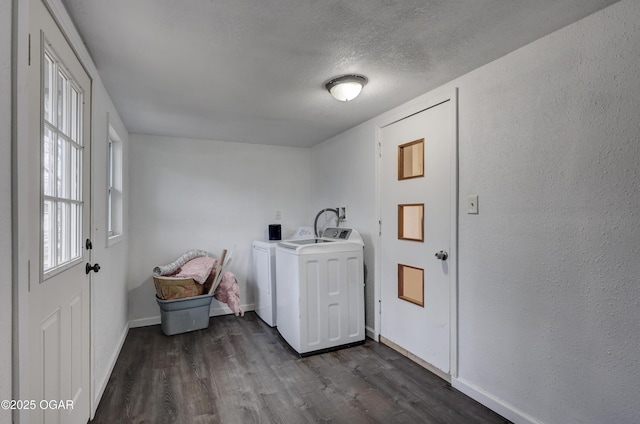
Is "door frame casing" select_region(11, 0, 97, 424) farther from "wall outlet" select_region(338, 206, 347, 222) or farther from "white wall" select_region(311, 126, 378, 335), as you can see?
"wall outlet" select_region(338, 206, 347, 222)

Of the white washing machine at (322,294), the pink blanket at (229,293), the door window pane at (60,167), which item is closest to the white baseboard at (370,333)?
the white washing machine at (322,294)

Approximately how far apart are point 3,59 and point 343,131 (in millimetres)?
2884

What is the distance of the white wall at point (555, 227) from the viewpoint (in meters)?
1.39

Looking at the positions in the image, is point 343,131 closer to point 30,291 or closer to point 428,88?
point 428,88

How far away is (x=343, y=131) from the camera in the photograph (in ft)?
11.5

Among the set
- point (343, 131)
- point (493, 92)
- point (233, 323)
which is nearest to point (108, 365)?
point (233, 323)

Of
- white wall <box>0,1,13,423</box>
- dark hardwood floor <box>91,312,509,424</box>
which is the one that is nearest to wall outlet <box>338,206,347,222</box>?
dark hardwood floor <box>91,312,509,424</box>

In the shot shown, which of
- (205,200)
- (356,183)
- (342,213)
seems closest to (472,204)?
(356,183)

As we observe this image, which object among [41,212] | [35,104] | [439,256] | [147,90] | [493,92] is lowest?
[439,256]

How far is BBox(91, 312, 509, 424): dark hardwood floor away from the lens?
1896 millimetres

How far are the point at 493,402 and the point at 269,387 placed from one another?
1439 millimetres

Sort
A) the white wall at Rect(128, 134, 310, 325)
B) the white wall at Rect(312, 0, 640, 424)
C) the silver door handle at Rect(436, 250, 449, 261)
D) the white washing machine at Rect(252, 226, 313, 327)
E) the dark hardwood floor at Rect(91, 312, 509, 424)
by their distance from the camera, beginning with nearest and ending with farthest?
1. the white wall at Rect(312, 0, 640, 424)
2. the dark hardwood floor at Rect(91, 312, 509, 424)
3. the silver door handle at Rect(436, 250, 449, 261)
4. the white washing machine at Rect(252, 226, 313, 327)
5. the white wall at Rect(128, 134, 310, 325)

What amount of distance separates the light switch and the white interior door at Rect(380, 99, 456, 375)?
0.13 m

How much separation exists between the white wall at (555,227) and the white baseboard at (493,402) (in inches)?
0.4
